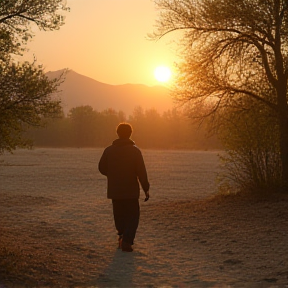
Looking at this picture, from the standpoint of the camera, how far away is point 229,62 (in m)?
15.7

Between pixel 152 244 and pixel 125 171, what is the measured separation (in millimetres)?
2098

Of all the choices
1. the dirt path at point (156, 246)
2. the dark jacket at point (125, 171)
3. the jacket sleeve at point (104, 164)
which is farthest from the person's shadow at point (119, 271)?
the jacket sleeve at point (104, 164)

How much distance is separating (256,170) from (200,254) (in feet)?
22.0

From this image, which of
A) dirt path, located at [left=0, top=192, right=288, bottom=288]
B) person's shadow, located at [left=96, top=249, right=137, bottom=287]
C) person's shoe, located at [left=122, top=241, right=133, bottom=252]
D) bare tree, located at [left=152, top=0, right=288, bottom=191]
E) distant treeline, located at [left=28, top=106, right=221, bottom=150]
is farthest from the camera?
distant treeline, located at [left=28, top=106, right=221, bottom=150]

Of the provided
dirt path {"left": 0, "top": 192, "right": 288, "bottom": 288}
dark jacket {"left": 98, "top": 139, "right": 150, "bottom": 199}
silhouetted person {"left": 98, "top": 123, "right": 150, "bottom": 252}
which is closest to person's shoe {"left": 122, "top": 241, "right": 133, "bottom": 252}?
silhouetted person {"left": 98, "top": 123, "right": 150, "bottom": 252}

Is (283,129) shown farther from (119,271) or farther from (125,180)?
(119,271)

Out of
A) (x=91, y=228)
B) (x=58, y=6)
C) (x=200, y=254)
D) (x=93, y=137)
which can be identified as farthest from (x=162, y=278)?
(x=93, y=137)

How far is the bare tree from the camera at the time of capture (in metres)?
15.2

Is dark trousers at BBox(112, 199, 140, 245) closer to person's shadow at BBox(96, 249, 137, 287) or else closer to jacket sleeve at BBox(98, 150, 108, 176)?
person's shadow at BBox(96, 249, 137, 287)

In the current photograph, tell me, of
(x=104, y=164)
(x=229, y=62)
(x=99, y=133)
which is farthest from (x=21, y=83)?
(x=99, y=133)

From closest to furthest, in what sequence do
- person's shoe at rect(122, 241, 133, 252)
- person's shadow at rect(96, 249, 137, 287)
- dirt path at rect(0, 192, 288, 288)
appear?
person's shadow at rect(96, 249, 137, 287) → dirt path at rect(0, 192, 288, 288) → person's shoe at rect(122, 241, 133, 252)

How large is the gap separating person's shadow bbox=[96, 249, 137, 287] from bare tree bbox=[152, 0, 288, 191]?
7767mm

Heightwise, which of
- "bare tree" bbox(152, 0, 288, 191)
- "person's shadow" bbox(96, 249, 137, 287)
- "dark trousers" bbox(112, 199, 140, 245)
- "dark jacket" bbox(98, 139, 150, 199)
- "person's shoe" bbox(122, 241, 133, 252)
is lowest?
"person's shadow" bbox(96, 249, 137, 287)

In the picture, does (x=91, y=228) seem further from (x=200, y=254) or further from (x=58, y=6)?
(x=58, y=6)
